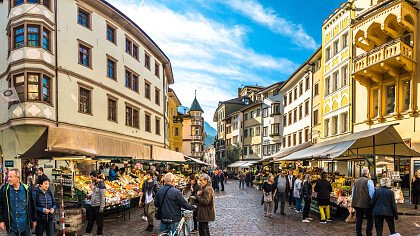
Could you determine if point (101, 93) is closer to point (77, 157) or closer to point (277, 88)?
point (77, 157)

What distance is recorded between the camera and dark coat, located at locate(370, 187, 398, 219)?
31.0 ft

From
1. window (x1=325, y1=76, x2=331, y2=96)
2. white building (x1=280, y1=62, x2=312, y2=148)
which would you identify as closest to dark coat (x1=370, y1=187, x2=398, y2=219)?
window (x1=325, y1=76, x2=331, y2=96)

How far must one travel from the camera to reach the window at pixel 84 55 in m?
23.9

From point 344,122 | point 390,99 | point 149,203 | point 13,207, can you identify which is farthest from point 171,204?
point 344,122

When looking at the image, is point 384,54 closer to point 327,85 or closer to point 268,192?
point 327,85

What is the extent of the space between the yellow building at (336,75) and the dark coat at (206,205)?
20.0 m

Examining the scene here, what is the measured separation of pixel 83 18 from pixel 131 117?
388 inches

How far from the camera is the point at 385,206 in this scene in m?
9.49

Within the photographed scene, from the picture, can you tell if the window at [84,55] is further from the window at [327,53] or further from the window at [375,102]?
the window at [327,53]

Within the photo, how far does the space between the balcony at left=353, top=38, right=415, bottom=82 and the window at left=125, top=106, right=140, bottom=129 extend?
18.4 meters

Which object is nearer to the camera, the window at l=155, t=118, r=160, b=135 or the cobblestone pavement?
the cobblestone pavement

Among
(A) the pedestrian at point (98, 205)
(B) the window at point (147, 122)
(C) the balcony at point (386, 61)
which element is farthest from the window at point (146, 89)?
(A) the pedestrian at point (98, 205)

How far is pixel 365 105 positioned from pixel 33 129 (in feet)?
69.1

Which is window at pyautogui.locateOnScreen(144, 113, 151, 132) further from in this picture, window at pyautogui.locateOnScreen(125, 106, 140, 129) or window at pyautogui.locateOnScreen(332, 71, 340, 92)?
window at pyautogui.locateOnScreen(332, 71, 340, 92)
